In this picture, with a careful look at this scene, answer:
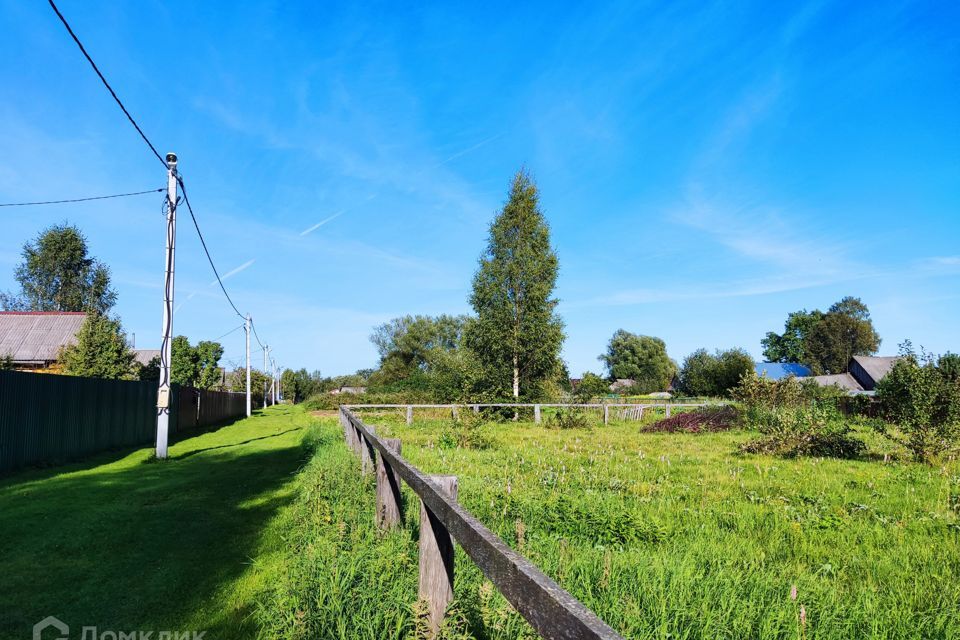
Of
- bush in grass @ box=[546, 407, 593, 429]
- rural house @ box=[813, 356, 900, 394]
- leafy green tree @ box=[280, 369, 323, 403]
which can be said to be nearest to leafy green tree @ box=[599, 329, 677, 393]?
rural house @ box=[813, 356, 900, 394]

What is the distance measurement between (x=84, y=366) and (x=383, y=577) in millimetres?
29810

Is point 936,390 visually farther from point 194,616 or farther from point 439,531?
point 194,616

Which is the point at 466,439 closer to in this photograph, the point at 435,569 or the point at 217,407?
the point at 435,569

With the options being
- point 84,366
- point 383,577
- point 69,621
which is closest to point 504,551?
point 383,577

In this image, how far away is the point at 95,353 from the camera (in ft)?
88.4

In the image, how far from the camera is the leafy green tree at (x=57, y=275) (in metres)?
48.9

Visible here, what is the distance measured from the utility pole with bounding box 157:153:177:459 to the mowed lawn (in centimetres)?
221

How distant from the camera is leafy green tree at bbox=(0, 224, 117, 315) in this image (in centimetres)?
4891

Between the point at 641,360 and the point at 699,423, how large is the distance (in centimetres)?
8235

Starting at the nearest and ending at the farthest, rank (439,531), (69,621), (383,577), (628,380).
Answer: (439,531) < (383,577) < (69,621) < (628,380)

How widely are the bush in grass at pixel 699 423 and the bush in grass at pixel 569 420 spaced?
2.24m

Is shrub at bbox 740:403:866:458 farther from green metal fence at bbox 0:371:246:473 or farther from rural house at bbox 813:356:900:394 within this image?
rural house at bbox 813:356:900:394

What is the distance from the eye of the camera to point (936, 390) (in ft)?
32.9

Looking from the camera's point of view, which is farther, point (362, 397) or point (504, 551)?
point (362, 397)
